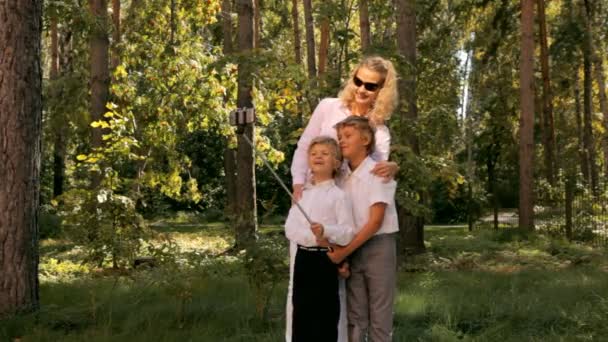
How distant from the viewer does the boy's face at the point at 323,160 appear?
161 inches

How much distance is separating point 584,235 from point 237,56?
1077 centimetres

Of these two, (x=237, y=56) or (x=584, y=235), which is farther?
(x=584, y=235)

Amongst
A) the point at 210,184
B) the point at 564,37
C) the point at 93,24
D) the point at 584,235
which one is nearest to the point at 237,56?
the point at 93,24

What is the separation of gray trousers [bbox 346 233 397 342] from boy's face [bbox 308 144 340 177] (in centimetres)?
45

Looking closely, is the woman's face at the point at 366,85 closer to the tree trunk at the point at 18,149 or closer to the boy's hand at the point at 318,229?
the boy's hand at the point at 318,229

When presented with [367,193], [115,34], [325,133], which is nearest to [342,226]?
[367,193]

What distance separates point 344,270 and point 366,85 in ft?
3.40

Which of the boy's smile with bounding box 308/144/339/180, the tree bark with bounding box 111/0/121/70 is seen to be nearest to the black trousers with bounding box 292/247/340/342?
the boy's smile with bounding box 308/144/339/180

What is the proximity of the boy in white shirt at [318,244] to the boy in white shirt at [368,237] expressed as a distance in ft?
0.23

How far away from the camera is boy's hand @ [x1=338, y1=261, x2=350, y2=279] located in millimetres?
4164

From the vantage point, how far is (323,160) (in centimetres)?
409

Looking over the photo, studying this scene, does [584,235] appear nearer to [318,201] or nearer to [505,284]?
[505,284]

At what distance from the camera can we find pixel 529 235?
57.0ft

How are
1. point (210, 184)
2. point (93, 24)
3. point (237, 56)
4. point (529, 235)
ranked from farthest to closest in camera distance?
point (210, 184), point (529, 235), point (93, 24), point (237, 56)
